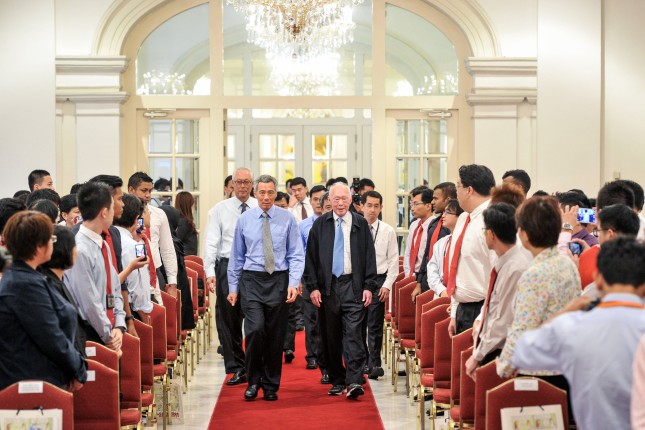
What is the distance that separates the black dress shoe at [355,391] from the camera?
582 centimetres

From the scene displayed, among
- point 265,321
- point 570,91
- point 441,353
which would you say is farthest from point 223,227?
point 570,91

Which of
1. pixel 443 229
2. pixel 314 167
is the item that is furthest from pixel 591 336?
pixel 314 167

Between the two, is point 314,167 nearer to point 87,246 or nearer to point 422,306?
point 422,306

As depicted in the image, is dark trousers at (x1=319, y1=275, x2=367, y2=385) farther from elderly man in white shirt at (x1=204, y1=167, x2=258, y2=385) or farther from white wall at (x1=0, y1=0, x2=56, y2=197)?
white wall at (x1=0, y1=0, x2=56, y2=197)

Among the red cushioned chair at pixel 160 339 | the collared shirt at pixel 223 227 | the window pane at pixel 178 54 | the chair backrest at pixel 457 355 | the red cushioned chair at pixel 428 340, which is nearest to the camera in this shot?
the chair backrest at pixel 457 355

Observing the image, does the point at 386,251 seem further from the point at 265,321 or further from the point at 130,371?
the point at 130,371

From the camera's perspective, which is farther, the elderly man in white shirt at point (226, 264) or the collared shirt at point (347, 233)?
the elderly man in white shirt at point (226, 264)

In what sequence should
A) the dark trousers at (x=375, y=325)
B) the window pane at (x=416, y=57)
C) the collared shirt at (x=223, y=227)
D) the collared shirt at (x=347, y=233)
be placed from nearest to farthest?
the collared shirt at (x=347, y=233) → the dark trousers at (x=375, y=325) → the collared shirt at (x=223, y=227) → the window pane at (x=416, y=57)

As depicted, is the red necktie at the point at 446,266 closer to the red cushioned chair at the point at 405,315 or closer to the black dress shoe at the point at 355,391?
the red cushioned chair at the point at 405,315

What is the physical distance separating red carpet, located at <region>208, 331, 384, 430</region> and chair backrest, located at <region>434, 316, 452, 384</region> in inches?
33.4

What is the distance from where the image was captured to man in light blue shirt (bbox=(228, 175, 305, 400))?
5812 millimetres

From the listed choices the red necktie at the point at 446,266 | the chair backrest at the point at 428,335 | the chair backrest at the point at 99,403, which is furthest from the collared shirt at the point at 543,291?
the red necktie at the point at 446,266

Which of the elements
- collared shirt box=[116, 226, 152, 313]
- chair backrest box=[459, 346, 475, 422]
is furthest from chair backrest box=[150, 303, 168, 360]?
chair backrest box=[459, 346, 475, 422]

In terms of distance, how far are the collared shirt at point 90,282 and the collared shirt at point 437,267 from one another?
2570 millimetres
